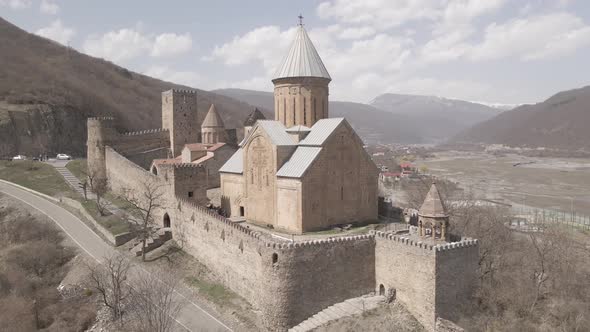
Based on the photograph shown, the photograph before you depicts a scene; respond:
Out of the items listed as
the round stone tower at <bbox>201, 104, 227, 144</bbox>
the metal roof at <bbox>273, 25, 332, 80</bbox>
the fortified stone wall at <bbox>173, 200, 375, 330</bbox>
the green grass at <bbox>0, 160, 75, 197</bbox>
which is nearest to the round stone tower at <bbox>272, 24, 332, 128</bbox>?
the metal roof at <bbox>273, 25, 332, 80</bbox>

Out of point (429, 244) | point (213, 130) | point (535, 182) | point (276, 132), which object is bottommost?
point (535, 182)

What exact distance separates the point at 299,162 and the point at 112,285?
9.64m

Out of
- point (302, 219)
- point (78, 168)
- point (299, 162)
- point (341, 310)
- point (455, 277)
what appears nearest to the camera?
point (455, 277)

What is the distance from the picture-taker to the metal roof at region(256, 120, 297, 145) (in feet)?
70.1

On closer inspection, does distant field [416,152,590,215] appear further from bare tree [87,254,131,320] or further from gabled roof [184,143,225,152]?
bare tree [87,254,131,320]

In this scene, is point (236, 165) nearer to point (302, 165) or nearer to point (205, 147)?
point (302, 165)

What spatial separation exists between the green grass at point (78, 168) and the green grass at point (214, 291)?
18103 millimetres

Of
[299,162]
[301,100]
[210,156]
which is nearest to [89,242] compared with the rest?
[210,156]

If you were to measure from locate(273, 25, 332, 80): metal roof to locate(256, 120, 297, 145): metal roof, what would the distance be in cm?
278

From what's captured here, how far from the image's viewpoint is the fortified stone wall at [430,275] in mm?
15078

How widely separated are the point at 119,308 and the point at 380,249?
10.6 meters

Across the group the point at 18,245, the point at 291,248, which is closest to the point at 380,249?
the point at 291,248

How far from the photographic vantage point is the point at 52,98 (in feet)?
151

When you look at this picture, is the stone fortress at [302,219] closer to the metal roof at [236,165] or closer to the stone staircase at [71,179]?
the metal roof at [236,165]
